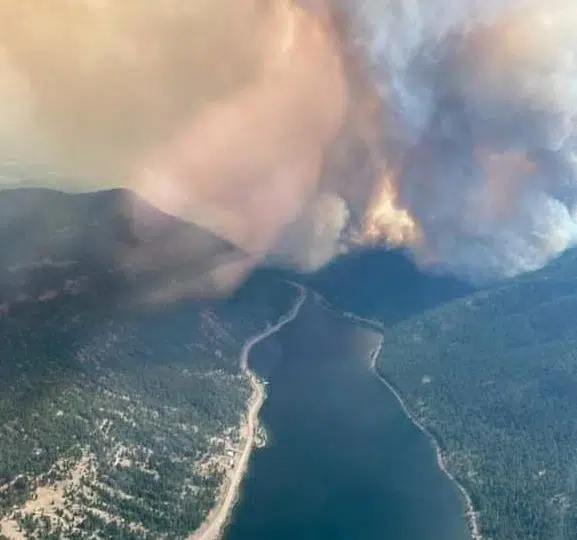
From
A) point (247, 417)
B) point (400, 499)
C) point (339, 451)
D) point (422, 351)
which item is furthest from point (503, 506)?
point (422, 351)

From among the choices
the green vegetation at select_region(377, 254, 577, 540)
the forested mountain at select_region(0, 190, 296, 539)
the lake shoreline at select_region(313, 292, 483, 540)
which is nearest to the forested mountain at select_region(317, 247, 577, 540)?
the green vegetation at select_region(377, 254, 577, 540)

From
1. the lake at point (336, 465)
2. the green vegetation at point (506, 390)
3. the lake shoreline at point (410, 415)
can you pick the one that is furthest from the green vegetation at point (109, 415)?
the green vegetation at point (506, 390)

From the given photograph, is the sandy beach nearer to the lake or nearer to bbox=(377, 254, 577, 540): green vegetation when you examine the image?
the lake

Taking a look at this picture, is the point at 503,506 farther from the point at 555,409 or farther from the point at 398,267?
the point at 398,267

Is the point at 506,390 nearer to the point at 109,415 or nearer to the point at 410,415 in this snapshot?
the point at 410,415

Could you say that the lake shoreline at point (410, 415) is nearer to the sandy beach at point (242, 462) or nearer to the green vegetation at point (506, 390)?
the green vegetation at point (506, 390)

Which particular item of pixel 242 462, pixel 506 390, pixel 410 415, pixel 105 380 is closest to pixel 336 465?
pixel 242 462
